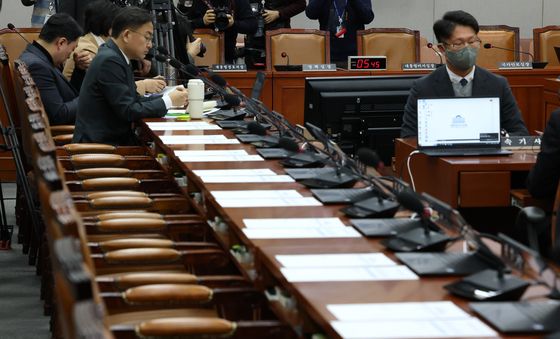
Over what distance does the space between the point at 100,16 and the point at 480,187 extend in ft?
9.58

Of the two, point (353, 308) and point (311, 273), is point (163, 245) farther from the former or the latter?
point (353, 308)

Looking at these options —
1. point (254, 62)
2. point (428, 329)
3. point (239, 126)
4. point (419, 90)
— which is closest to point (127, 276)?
point (428, 329)

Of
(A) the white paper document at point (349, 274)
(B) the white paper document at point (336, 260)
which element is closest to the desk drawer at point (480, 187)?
(B) the white paper document at point (336, 260)

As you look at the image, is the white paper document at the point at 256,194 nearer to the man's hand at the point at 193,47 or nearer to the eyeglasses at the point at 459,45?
the eyeglasses at the point at 459,45

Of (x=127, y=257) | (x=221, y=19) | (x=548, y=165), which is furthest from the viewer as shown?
(x=221, y=19)

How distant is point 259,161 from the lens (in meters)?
4.27

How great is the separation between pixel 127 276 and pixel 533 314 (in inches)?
49.8

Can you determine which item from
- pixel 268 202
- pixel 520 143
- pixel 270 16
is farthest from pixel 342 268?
pixel 270 16

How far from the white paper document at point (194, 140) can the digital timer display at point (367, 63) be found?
3.05 meters

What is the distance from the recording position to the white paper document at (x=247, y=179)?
383cm

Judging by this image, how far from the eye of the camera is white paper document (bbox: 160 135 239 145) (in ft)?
15.8

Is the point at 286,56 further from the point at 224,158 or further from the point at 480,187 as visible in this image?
the point at 224,158

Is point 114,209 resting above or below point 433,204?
below

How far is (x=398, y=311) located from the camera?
7.55 feet
